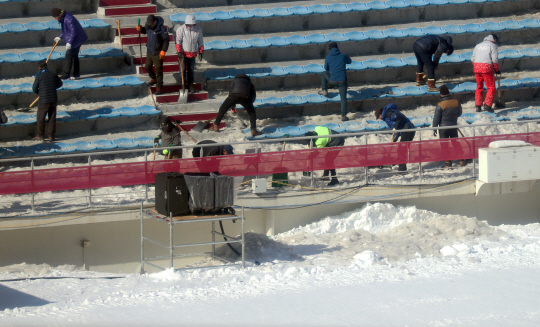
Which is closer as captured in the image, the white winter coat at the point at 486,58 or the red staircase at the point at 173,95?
the red staircase at the point at 173,95

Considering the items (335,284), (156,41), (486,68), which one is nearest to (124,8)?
(156,41)

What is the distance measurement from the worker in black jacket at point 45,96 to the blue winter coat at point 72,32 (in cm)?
159

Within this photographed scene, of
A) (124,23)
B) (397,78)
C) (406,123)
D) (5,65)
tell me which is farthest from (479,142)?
(5,65)

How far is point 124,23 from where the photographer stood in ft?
53.9

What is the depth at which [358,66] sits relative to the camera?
16266mm

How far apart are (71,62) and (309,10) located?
615 cm

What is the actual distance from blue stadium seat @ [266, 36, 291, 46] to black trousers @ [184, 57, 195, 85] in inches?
99.9

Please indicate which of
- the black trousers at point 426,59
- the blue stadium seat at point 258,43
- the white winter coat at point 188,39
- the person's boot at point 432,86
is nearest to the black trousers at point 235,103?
the white winter coat at point 188,39

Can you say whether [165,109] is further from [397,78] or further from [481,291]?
[481,291]

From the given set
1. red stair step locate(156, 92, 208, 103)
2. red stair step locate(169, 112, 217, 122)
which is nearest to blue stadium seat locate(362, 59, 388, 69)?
red stair step locate(156, 92, 208, 103)

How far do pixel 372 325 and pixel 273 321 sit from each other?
3.59ft

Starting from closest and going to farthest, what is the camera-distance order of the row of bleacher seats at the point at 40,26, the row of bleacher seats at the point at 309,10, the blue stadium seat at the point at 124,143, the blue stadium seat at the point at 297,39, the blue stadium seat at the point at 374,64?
the blue stadium seat at the point at 124,143
the row of bleacher seats at the point at 40,26
the blue stadium seat at the point at 374,64
the blue stadium seat at the point at 297,39
the row of bleacher seats at the point at 309,10

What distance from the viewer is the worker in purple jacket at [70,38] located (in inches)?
578

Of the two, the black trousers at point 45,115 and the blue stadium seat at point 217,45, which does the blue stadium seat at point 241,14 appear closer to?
the blue stadium seat at point 217,45
